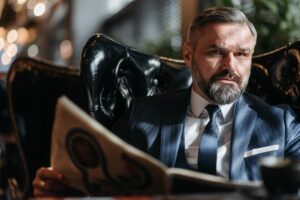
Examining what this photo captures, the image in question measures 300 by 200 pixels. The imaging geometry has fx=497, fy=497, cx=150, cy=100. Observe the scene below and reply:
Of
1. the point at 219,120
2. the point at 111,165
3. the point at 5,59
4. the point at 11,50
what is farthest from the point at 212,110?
the point at 5,59

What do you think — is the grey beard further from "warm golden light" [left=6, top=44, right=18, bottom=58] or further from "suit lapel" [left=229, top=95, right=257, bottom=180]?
"warm golden light" [left=6, top=44, right=18, bottom=58]

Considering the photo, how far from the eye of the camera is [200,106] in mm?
1807

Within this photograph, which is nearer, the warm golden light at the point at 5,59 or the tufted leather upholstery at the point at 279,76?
the tufted leather upholstery at the point at 279,76

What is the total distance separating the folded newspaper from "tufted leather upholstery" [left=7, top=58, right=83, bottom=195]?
1.25 meters

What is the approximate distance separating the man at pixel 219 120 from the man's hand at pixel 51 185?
1.47 feet

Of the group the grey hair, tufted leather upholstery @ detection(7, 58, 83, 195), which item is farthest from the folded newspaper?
tufted leather upholstery @ detection(7, 58, 83, 195)

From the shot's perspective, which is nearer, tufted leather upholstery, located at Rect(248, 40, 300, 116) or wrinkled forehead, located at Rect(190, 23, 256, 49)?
wrinkled forehead, located at Rect(190, 23, 256, 49)

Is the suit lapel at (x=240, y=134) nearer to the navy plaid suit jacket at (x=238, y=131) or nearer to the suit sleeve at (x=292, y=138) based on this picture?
the navy plaid suit jacket at (x=238, y=131)

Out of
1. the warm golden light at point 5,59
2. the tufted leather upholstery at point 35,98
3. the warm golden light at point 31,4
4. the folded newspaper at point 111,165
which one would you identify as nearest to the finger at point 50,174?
the folded newspaper at point 111,165

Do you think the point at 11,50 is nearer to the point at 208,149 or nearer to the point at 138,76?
the point at 138,76

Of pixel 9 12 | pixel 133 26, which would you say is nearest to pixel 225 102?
pixel 133 26

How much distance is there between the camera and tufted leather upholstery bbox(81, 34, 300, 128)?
1.90m

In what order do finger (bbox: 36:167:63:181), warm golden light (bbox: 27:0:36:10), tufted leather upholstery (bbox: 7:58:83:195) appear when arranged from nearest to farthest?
finger (bbox: 36:167:63:181) < tufted leather upholstery (bbox: 7:58:83:195) < warm golden light (bbox: 27:0:36:10)

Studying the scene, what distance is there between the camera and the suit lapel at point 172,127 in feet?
5.53
